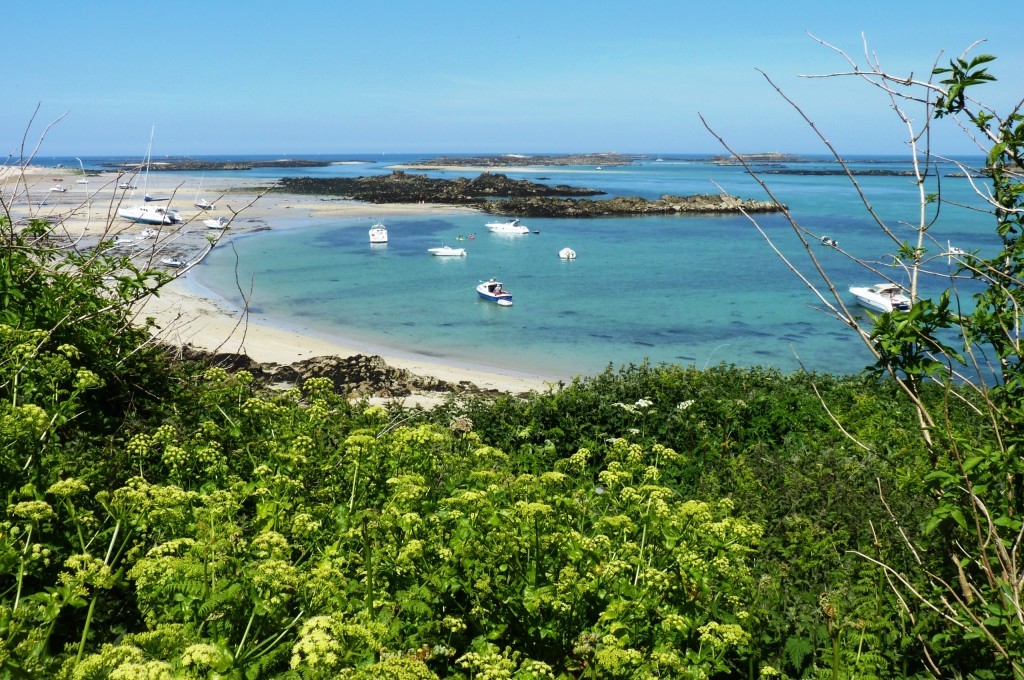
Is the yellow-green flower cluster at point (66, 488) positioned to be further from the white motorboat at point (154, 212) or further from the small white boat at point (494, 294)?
the small white boat at point (494, 294)

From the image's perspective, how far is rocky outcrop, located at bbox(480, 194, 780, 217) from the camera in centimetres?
6769

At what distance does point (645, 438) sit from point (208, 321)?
18.9m

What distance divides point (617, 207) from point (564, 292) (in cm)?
4074

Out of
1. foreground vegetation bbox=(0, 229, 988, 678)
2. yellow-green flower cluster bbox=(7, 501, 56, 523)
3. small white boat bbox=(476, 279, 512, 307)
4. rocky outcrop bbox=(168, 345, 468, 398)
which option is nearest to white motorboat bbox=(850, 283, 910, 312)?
small white boat bbox=(476, 279, 512, 307)

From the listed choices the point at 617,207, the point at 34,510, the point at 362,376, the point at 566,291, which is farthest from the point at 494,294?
the point at 617,207

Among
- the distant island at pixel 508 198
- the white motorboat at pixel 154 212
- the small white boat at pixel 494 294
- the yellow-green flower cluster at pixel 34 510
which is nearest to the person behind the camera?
the yellow-green flower cluster at pixel 34 510

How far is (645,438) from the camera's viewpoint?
28.9ft

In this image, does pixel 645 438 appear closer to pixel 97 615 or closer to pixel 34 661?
pixel 97 615

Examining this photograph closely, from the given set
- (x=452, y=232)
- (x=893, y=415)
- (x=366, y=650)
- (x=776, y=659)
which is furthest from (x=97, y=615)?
(x=452, y=232)

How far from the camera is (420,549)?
3250mm

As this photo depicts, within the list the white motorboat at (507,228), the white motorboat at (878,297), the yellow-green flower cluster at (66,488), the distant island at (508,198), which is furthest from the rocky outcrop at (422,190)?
the yellow-green flower cluster at (66,488)

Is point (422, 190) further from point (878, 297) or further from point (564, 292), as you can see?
point (878, 297)

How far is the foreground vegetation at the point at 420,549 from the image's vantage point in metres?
2.91

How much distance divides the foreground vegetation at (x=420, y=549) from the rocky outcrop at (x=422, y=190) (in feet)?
236
